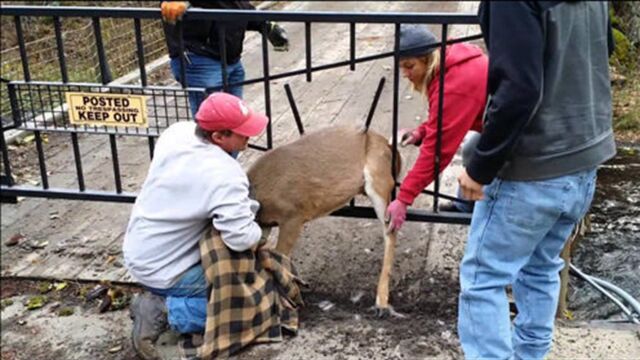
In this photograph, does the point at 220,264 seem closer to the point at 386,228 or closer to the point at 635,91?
the point at 386,228

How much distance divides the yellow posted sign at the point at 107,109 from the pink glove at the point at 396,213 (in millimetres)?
1402

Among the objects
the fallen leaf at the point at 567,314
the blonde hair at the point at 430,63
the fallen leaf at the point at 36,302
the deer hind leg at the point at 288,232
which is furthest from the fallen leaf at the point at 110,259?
the fallen leaf at the point at 567,314

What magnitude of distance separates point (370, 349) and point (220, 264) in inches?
32.6

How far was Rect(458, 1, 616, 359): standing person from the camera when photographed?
221cm

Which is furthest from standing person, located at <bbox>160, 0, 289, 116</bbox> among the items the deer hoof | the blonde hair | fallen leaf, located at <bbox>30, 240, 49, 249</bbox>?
the deer hoof

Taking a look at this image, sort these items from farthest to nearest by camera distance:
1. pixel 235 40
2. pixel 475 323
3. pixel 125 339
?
1. pixel 235 40
2. pixel 125 339
3. pixel 475 323

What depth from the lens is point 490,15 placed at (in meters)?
2.26

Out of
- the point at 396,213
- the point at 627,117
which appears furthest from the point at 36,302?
the point at 627,117

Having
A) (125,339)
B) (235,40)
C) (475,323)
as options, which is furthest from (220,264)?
(235,40)

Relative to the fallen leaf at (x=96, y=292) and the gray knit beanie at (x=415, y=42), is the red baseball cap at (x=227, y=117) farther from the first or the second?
the fallen leaf at (x=96, y=292)

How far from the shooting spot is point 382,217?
381cm

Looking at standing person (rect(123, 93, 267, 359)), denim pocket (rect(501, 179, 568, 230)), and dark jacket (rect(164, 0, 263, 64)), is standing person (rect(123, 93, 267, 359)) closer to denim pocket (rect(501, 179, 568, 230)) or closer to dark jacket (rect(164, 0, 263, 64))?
dark jacket (rect(164, 0, 263, 64))

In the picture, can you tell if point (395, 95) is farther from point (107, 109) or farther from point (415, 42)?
point (107, 109)

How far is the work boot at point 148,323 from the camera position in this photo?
3.47m
